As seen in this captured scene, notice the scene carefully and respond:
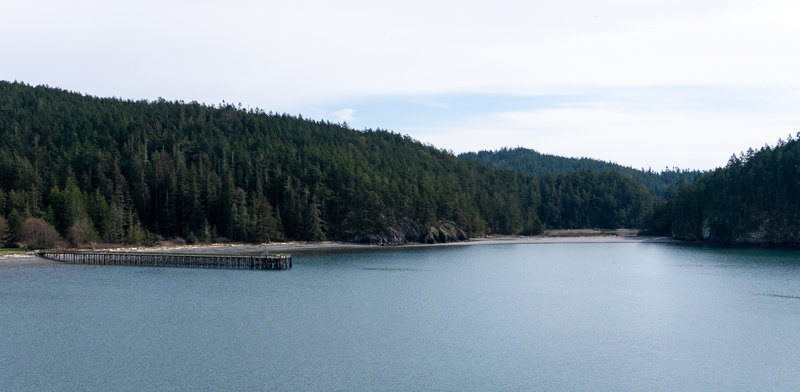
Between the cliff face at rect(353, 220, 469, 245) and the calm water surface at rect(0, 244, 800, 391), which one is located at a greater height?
the cliff face at rect(353, 220, 469, 245)

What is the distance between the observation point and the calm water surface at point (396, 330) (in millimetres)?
34531

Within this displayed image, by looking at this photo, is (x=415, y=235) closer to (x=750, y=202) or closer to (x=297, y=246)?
(x=297, y=246)

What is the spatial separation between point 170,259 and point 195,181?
45083 millimetres

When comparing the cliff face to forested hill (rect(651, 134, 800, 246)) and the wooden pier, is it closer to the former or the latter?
the wooden pier

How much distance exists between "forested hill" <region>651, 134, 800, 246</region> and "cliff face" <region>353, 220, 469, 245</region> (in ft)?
185

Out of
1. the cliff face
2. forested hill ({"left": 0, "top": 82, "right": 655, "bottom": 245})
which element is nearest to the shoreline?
the cliff face

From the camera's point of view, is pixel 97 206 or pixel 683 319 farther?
pixel 97 206

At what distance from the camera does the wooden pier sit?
8781 centimetres

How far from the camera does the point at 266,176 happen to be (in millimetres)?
144875

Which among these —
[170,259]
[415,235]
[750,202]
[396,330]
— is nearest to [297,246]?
[415,235]

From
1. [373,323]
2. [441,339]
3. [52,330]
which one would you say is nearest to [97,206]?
[52,330]

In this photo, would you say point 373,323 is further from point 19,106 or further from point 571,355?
point 19,106

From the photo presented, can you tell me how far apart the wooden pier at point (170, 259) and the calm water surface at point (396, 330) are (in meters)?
6.19

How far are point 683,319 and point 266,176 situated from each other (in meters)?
109
